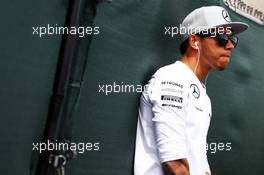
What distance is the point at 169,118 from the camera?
1.39m

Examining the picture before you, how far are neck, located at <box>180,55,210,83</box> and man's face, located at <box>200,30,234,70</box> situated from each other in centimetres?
2

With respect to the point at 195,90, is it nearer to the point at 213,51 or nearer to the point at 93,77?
the point at 213,51

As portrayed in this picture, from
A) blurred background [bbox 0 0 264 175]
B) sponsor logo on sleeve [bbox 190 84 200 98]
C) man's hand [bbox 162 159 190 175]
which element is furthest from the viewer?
→ sponsor logo on sleeve [bbox 190 84 200 98]

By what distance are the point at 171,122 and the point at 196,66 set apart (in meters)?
0.32

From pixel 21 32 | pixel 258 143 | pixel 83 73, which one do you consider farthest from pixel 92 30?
pixel 258 143

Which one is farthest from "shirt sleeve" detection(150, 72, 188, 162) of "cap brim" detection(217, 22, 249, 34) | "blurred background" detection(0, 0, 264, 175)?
"cap brim" detection(217, 22, 249, 34)

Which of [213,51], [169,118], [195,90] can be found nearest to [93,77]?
[169,118]

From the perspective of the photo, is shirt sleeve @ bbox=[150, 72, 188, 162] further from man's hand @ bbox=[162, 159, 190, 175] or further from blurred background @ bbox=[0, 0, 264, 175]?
blurred background @ bbox=[0, 0, 264, 175]

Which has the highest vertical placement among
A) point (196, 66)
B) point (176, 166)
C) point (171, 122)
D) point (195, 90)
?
point (196, 66)

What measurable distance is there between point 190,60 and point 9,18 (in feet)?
2.49

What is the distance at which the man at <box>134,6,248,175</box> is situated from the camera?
1385 mm

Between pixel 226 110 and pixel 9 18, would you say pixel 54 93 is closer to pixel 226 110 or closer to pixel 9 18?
pixel 9 18

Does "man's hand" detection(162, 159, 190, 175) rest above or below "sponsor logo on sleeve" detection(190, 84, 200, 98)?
below

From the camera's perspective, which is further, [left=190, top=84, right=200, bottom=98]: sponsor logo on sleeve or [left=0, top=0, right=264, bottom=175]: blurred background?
[left=190, top=84, right=200, bottom=98]: sponsor logo on sleeve
